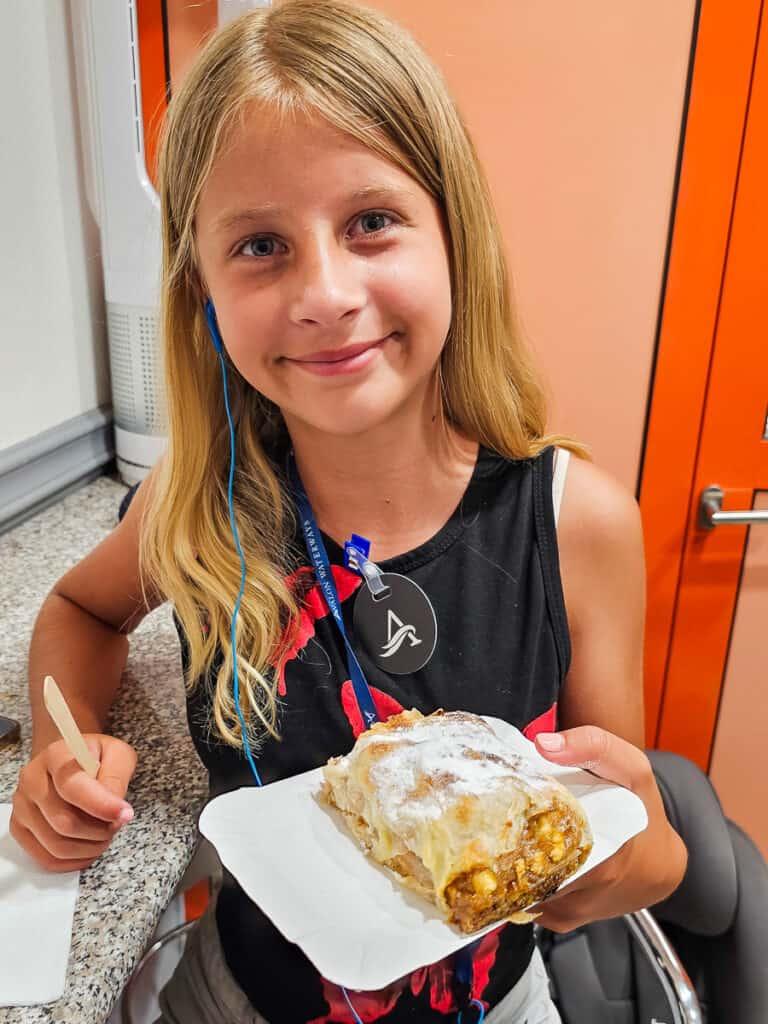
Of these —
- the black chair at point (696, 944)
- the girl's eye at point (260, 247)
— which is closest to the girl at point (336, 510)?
the girl's eye at point (260, 247)

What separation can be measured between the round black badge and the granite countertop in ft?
0.71

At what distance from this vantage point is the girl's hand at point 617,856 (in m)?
0.63

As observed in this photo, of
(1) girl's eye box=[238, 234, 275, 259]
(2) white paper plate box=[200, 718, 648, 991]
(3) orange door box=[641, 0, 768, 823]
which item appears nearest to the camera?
(2) white paper plate box=[200, 718, 648, 991]

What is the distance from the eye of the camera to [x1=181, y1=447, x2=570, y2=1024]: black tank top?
0.78 metres

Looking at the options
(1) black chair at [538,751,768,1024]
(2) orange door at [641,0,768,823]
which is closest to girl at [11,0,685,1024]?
(1) black chair at [538,751,768,1024]

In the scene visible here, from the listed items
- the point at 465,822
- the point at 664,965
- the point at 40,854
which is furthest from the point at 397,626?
the point at 664,965

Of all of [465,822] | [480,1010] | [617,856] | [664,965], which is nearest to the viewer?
[465,822]

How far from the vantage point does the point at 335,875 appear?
0.58m

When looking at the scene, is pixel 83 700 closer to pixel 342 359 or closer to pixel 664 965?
pixel 342 359

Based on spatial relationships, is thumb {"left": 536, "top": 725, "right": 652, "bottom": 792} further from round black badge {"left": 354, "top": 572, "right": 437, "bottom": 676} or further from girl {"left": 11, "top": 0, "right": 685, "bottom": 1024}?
round black badge {"left": 354, "top": 572, "right": 437, "bottom": 676}

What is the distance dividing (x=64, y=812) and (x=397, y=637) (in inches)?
13.3

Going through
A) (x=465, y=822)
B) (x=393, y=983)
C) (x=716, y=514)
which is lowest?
(x=393, y=983)

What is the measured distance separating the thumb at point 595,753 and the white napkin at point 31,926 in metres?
0.39

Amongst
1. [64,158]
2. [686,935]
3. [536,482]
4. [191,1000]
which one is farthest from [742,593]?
[64,158]
